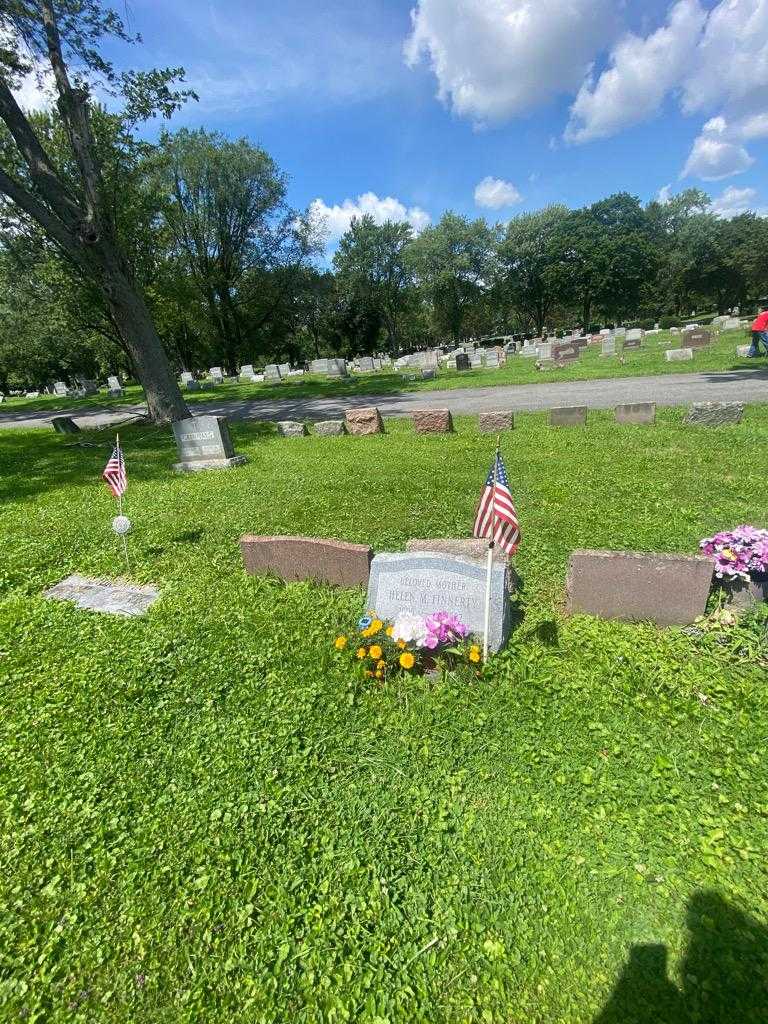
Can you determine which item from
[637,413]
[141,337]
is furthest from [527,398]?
[141,337]

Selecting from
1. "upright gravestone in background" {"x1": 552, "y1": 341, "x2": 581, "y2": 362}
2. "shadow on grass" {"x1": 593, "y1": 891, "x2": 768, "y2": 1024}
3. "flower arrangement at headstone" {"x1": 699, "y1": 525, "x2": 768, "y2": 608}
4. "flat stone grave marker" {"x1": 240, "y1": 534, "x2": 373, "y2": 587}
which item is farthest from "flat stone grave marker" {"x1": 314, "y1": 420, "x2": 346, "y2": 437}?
"upright gravestone in background" {"x1": 552, "y1": 341, "x2": 581, "y2": 362}

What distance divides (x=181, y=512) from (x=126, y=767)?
4635mm

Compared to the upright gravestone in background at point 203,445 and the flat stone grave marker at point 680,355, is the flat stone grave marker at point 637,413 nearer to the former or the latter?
the upright gravestone in background at point 203,445

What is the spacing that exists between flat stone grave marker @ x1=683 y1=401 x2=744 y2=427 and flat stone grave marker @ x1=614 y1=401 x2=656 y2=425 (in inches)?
26.7

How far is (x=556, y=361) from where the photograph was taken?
2314 cm

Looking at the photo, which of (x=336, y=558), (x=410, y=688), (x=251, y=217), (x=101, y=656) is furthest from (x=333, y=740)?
(x=251, y=217)

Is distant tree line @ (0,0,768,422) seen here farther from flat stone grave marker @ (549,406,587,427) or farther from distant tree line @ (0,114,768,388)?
flat stone grave marker @ (549,406,587,427)

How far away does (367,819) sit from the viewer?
2.47 m

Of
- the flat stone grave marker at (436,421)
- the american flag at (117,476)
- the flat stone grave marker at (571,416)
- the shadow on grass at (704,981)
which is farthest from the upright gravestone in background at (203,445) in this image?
the shadow on grass at (704,981)

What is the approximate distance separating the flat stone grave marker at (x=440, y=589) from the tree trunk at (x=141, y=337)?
1292 centimetres

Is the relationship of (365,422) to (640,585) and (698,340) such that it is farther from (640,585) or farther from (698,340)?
(698,340)

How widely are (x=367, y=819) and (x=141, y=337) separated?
14719mm

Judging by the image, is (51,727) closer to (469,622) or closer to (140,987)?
(140,987)

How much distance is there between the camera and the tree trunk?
12.8m
